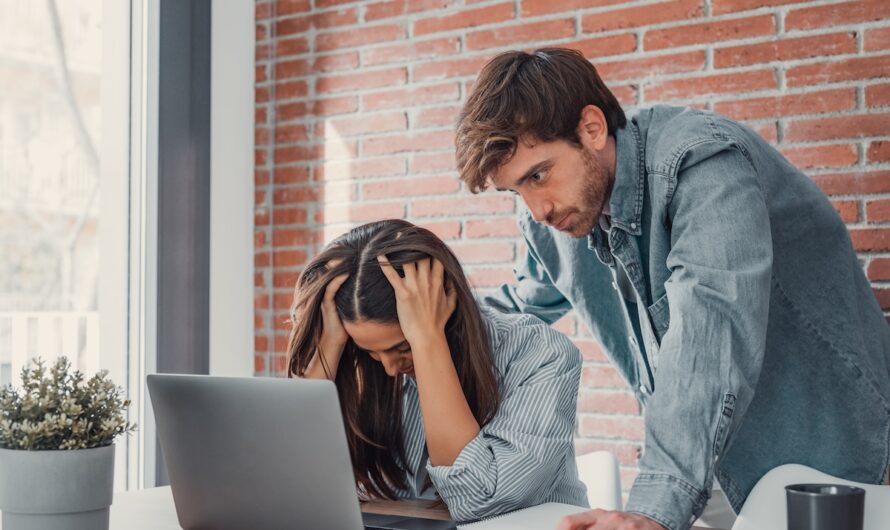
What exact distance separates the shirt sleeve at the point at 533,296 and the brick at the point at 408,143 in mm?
715

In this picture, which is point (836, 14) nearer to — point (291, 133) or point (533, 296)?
point (533, 296)

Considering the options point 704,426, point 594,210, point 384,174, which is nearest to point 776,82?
point 594,210

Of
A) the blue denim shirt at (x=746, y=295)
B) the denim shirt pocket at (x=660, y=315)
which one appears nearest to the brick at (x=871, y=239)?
the blue denim shirt at (x=746, y=295)

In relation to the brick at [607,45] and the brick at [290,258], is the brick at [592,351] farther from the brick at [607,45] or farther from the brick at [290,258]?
the brick at [290,258]

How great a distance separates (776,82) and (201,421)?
5.25ft

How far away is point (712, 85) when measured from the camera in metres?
2.34

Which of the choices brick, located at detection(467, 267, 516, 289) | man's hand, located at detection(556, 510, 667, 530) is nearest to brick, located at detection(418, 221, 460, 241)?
brick, located at detection(467, 267, 516, 289)

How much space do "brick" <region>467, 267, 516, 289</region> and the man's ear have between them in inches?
41.1

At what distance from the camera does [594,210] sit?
1.62 m

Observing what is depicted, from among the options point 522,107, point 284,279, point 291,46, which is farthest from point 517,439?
point 291,46

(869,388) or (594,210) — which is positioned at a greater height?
(594,210)

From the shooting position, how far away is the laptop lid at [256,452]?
113 cm

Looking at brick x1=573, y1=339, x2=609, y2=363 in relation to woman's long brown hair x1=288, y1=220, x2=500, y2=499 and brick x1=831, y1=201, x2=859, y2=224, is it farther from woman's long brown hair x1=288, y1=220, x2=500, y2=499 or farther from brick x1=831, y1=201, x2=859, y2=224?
woman's long brown hair x1=288, y1=220, x2=500, y2=499

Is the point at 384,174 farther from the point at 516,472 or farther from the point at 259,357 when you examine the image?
the point at 516,472
